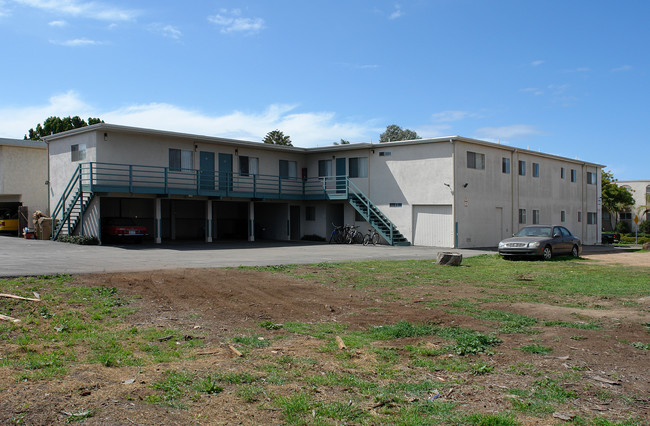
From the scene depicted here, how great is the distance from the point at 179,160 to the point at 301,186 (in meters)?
8.17

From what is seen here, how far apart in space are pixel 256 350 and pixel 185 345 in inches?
36.1

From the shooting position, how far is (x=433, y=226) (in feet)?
96.6

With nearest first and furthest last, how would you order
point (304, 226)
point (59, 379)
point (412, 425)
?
point (412, 425)
point (59, 379)
point (304, 226)

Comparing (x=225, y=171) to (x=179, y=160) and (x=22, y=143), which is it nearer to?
(x=179, y=160)

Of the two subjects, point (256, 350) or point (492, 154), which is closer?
point (256, 350)

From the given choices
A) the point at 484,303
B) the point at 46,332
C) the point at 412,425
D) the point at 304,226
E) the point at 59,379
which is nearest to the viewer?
the point at 412,425

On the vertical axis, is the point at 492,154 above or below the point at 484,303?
above

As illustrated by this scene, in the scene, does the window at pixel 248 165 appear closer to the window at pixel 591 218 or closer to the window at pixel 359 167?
the window at pixel 359 167

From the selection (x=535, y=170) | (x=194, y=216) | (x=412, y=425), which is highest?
(x=535, y=170)

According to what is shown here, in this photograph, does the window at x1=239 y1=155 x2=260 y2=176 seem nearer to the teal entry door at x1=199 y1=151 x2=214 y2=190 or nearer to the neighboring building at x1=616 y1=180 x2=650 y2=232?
the teal entry door at x1=199 y1=151 x2=214 y2=190

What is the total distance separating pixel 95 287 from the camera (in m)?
10.8

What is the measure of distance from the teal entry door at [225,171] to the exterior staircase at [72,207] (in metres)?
7.30

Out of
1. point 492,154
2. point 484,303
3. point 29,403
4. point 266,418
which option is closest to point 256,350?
point 266,418

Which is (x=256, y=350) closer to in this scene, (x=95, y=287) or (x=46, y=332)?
(x=46, y=332)
